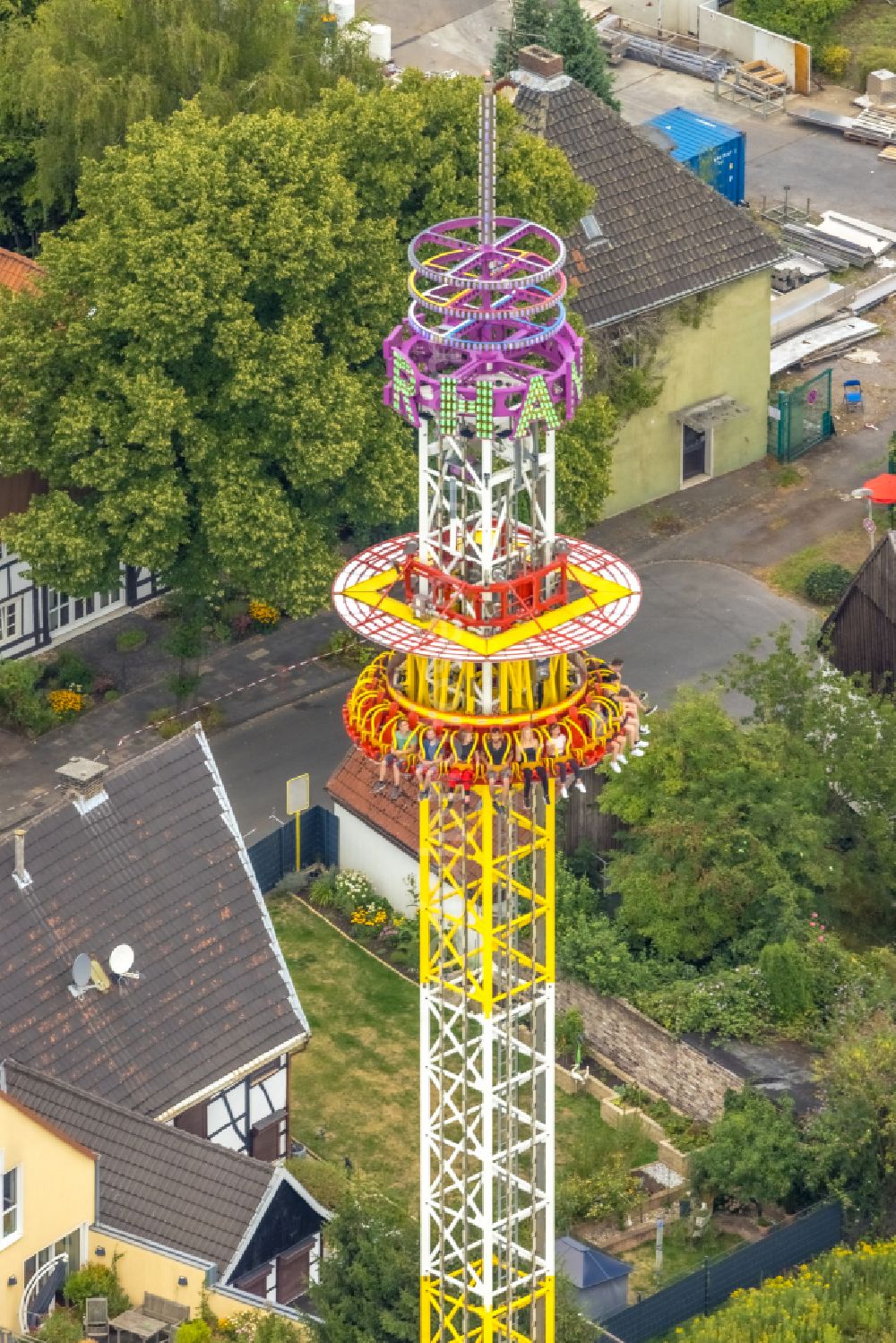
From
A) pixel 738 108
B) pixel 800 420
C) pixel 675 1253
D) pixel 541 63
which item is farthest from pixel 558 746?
pixel 738 108

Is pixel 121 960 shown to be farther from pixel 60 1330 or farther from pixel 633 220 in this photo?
pixel 633 220

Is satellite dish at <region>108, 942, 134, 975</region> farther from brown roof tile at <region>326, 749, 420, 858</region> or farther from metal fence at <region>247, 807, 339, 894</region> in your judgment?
metal fence at <region>247, 807, 339, 894</region>

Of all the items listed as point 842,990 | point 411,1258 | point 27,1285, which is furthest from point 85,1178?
point 842,990

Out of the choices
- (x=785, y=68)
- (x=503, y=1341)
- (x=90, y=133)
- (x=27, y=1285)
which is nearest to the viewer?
(x=503, y=1341)

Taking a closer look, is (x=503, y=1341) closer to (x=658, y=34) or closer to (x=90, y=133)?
(x=90, y=133)

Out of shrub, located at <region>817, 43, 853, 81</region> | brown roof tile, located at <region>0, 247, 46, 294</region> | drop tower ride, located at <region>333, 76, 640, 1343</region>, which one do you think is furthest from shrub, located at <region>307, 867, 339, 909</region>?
shrub, located at <region>817, 43, 853, 81</region>

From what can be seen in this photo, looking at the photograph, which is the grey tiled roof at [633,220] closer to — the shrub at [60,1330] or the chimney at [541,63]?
the chimney at [541,63]
